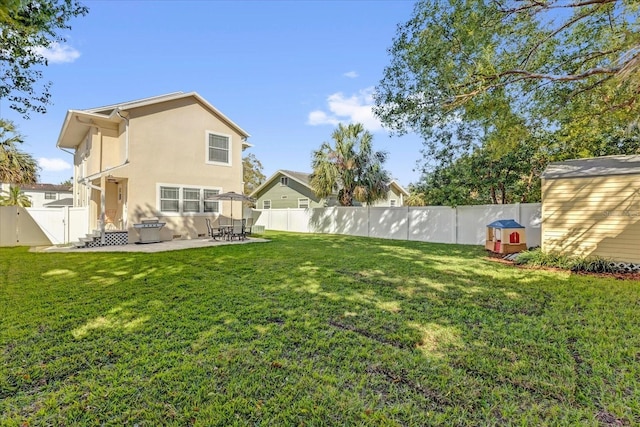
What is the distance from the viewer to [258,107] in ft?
62.6

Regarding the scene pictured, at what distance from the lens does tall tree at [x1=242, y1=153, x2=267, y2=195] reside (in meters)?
42.1

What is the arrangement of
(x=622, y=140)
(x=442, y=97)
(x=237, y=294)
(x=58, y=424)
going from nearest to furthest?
(x=58, y=424) < (x=237, y=294) < (x=442, y=97) < (x=622, y=140)

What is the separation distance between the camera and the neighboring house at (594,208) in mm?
Answer: 7596

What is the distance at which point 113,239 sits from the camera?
11969 millimetres

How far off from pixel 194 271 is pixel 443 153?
42.2 ft

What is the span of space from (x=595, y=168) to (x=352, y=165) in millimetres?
11212

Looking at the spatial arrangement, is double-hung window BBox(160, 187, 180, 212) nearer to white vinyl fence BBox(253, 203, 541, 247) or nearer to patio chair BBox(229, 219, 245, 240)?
patio chair BBox(229, 219, 245, 240)

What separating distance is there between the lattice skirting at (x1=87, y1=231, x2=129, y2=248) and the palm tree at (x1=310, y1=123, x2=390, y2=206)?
10.2 metres

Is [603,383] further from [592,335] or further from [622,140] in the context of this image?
[622,140]

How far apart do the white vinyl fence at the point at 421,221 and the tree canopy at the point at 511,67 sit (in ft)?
11.4

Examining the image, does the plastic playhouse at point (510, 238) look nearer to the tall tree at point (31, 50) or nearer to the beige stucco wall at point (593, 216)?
the beige stucco wall at point (593, 216)

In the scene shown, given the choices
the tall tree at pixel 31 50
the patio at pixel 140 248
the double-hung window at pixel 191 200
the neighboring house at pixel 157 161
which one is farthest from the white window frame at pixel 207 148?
the tall tree at pixel 31 50

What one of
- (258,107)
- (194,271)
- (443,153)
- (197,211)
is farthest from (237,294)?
(258,107)

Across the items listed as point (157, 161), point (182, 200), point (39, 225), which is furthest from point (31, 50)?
point (39, 225)
